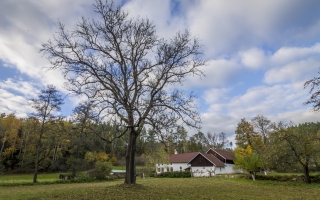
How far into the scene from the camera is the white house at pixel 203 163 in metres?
43.6

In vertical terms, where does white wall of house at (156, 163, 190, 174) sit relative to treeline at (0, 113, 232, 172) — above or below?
below

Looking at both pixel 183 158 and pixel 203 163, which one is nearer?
pixel 203 163

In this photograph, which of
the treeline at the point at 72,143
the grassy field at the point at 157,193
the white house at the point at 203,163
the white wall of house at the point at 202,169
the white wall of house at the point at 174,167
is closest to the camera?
the grassy field at the point at 157,193

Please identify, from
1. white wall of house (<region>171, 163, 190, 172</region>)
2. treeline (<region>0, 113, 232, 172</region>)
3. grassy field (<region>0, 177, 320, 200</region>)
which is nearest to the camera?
grassy field (<region>0, 177, 320, 200</region>)

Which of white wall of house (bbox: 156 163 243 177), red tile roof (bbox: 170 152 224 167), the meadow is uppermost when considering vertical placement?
red tile roof (bbox: 170 152 224 167)

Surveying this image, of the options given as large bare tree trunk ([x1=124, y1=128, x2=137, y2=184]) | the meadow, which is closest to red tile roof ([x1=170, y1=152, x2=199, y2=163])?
the meadow

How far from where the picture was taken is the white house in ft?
143

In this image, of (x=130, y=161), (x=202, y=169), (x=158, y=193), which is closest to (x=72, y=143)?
(x=130, y=161)

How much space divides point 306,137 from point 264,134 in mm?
21362

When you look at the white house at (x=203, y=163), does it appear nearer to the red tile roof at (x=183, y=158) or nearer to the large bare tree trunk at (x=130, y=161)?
the red tile roof at (x=183, y=158)

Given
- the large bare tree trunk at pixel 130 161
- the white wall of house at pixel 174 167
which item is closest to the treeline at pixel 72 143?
the large bare tree trunk at pixel 130 161

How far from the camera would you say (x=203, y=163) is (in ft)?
147

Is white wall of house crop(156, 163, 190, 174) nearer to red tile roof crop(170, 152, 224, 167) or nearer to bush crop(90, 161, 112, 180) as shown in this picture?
red tile roof crop(170, 152, 224, 167)

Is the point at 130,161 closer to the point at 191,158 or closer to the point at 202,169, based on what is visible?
the point at 202,169
